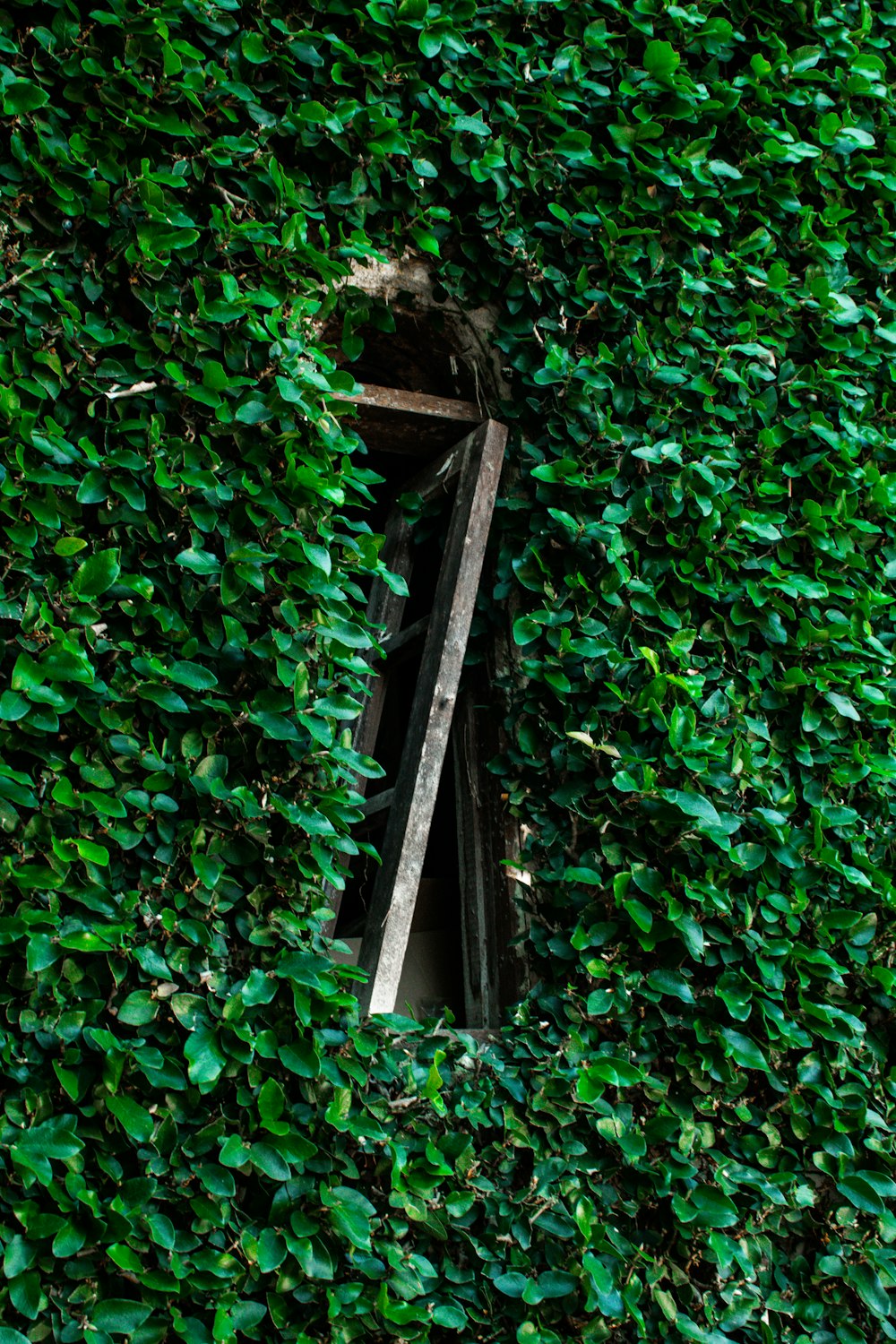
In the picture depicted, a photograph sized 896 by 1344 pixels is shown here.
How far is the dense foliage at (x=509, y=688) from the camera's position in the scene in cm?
199

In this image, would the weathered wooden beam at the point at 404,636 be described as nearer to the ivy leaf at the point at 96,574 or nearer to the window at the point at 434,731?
the window at the point at 434,731

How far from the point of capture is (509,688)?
104 inches

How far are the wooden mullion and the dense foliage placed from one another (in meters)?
0.09

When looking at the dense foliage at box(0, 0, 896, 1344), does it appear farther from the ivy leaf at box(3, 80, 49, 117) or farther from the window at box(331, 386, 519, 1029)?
the window at box(331, 386, 519, 1029)

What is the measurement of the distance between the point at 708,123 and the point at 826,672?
4.57ft

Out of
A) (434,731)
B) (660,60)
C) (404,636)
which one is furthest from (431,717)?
(660,60)

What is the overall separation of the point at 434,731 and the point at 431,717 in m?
0.03

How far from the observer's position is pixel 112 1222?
1.88 m

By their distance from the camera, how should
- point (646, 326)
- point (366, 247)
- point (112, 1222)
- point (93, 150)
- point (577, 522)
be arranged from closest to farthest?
1. point (112, 1222)
2. point (93, 150)
3. point (366, 247)
4. point (577, 522)
5. point (646, 326)

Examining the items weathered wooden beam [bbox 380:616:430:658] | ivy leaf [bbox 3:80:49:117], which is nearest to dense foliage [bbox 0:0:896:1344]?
ivy leaf [bbox 3:80:49:117]

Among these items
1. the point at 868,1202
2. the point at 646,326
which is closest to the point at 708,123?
the point at 646,326

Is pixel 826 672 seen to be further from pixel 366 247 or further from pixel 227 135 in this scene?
pixel 227 135

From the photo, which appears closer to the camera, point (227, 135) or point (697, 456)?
point (227, 135)

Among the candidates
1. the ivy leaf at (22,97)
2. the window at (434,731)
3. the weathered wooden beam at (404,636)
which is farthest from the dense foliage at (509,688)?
the weathered wooden beam at (404,636)
